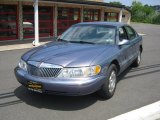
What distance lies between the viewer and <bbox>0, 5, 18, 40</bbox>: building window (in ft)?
56.7

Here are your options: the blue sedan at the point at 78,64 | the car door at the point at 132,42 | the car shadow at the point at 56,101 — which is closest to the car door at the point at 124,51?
the blue sedan at the point at 78,64

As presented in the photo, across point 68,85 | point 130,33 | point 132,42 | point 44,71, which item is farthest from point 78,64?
point 130,33

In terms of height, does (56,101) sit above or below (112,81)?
below

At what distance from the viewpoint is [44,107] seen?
5.21 m

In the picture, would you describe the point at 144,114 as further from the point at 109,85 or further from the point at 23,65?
the point at 23,65

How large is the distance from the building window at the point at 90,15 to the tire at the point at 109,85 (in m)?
18.8

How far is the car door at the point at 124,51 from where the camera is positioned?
6.54 m

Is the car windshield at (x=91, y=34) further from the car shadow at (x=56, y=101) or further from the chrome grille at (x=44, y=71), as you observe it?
the chrome grille at (x=44, y=71)

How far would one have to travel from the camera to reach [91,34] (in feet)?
22.0

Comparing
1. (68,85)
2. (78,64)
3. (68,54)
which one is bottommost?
(68,85)

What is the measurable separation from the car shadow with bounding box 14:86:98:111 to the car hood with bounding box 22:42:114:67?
2.77 feet

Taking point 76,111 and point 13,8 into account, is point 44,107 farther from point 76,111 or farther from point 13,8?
point 13,8

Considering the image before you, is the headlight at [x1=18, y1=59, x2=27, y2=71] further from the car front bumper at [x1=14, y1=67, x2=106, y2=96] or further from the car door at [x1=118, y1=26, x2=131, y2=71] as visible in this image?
the car door at [x1=118, y1=26, x2=131, y2=71]

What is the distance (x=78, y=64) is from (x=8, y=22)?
1369cm
